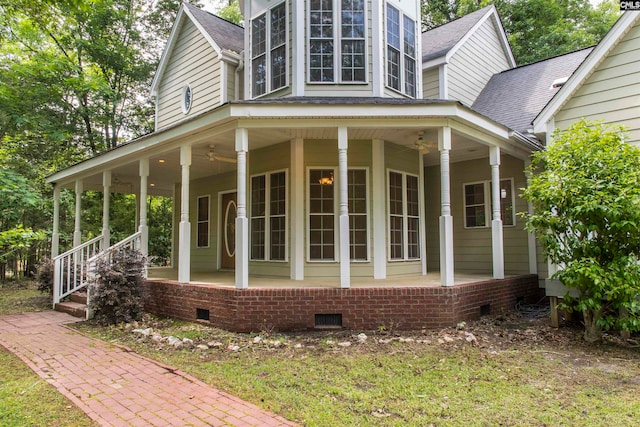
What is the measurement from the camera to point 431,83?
34.7ft

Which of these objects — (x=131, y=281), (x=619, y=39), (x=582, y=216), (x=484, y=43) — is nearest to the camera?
(x=582, y=216)

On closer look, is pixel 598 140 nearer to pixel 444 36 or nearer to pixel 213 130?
pixel 213 130

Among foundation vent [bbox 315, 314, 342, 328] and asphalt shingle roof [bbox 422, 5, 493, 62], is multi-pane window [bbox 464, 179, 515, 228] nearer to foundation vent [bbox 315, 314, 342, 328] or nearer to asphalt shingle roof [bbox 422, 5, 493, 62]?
asphalt shingle roof [bbox 422, 5, 493, 62]

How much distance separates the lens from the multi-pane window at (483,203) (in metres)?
9.48

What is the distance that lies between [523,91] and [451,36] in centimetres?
245

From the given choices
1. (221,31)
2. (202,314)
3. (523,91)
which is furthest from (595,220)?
(221,31)

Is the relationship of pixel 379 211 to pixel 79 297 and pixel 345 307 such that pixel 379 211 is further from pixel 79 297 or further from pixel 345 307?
pixel 79 297

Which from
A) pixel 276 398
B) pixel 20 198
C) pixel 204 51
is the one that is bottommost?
pixel 276 398

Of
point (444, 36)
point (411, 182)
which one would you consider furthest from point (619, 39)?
point (444, 36)

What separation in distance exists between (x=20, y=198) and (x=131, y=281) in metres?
6.54

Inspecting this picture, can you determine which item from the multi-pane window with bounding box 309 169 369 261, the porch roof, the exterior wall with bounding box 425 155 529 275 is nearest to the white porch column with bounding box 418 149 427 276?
the porch roof

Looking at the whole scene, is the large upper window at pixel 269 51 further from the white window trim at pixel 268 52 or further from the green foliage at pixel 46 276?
the green foliage at pixel 46 276

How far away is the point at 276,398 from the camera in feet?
12.4

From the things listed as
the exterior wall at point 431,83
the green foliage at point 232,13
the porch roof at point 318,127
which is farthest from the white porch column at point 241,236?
the green foliage at point 232,13
